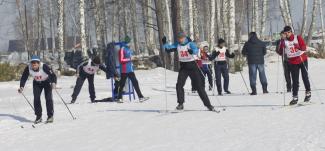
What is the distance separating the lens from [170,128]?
944 cm

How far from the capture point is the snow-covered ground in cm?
748

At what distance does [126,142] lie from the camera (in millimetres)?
8414

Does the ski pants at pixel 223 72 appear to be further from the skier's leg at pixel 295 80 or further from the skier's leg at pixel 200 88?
the skier's leg at pixel 200 88

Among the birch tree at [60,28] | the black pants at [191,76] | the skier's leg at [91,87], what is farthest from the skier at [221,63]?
the birch tree at [60,28]

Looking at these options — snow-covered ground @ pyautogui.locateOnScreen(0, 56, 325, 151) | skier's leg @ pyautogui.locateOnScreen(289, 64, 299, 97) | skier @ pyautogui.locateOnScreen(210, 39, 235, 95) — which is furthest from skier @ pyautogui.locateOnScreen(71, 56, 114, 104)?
skier's leg @ pyautogui.locateOnScreen(289, 64, 299, 97)

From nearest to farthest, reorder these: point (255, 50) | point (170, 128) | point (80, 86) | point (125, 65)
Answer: point (170, 128) → point (125, 65) → point (80, 86) → point (255, 50)

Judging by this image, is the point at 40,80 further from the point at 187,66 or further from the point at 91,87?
the point at 91,87

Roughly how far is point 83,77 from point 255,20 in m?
27.8

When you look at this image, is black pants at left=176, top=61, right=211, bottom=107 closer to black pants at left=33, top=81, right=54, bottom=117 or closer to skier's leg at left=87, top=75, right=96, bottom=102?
black pants at left=33, top=81, right=54, bottom=117

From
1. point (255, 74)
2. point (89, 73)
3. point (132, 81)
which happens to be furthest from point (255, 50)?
point (89, 73)

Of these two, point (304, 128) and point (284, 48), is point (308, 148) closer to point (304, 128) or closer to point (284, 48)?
point (304, 128)

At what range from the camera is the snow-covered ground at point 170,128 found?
24.6 feet

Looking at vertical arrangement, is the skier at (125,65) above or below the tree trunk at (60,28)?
below

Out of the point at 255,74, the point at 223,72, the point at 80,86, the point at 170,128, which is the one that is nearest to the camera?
the point at 170,128
